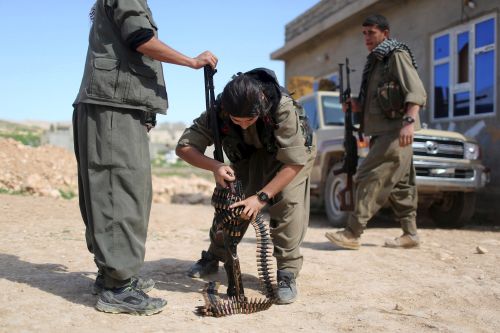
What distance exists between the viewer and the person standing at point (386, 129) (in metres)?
4.83

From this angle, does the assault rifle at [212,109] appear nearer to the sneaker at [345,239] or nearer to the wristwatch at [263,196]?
the wristwatch at [263,196]

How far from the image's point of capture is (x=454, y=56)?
29.5ft

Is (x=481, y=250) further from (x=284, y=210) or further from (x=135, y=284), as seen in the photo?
(x=135, y=284)

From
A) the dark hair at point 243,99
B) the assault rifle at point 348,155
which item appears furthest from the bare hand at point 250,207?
the assault rifle at point 348,155

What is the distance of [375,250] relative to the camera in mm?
5129

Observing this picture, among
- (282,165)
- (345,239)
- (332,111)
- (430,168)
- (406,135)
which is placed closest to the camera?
(282,165)

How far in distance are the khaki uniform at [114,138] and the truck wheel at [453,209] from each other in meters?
5.58

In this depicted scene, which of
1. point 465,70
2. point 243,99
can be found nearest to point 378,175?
point 243,99

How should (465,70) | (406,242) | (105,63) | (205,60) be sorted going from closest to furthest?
(105,63) → (205,60) → (406,242) → (465,70)

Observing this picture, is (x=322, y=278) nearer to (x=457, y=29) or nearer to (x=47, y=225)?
(x=47, y=225)

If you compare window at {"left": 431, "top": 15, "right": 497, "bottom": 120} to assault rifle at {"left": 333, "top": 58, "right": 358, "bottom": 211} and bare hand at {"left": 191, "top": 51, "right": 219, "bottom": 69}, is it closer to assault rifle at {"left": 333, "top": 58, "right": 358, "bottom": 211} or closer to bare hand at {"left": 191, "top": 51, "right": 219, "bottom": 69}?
assault rifle at {"left": 333, "top": 58, "right": 358, "bottom": 211}

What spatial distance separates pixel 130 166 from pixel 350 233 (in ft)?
9.23

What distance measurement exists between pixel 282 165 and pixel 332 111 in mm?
4884

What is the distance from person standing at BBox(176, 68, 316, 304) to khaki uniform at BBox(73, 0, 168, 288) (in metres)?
0.47
